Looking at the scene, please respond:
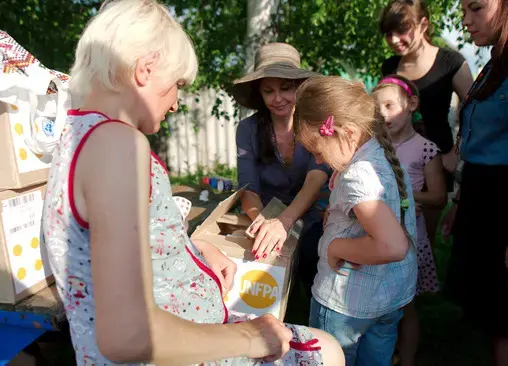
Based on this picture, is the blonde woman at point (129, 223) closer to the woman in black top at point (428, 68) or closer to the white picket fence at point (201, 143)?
A: the woman in black top at point (428, 68)

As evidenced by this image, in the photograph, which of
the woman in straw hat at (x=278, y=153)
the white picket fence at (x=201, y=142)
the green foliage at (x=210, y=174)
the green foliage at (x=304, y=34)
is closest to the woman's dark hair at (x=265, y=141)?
the woman in straw hat at (x=278, y=153)

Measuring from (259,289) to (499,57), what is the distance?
147cm

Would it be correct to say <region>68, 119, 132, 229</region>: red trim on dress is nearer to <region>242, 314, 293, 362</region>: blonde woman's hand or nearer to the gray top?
<region>242, 314, 293, 362</region>: blonde woman's hand

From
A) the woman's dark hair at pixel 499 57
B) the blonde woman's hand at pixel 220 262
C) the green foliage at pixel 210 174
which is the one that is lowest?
the green foliage at pixel 210 174

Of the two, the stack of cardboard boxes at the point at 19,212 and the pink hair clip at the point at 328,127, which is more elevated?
the pink hair clip at the point at 328,127

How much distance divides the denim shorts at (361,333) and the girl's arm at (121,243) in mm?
935

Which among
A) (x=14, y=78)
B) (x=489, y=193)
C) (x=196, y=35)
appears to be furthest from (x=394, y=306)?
(x=196, y=35)

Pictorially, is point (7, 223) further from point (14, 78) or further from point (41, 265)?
point (14, 78)

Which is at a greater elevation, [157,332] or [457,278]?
[157,332]

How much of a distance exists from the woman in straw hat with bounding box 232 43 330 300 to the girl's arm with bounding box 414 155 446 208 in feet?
1.79

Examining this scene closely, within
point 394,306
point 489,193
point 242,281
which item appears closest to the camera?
point 394,306

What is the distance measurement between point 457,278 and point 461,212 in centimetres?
35

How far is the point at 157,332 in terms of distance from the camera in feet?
2.89

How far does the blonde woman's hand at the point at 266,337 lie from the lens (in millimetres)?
1141
